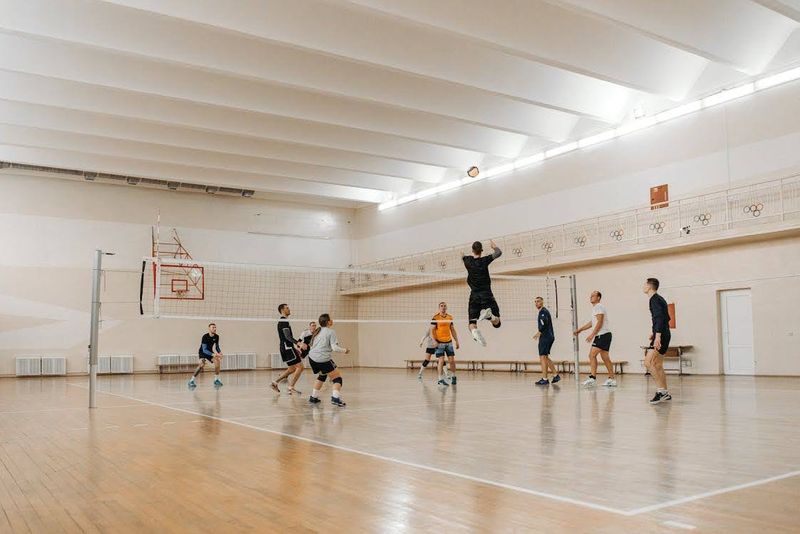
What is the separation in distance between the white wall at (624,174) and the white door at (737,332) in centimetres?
306

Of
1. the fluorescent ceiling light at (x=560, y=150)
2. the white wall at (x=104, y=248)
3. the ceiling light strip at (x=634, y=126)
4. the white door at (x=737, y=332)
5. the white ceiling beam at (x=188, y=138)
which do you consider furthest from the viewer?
the white wall at (x=104, y=248)

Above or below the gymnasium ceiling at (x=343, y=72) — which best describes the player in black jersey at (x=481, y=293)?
below

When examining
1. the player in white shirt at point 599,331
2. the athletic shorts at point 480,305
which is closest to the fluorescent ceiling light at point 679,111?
the player in white shirt at point 599,331

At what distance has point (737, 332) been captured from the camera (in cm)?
1789

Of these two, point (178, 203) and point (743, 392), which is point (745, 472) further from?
point (178, 203)

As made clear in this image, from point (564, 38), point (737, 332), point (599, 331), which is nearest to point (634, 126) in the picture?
point (564, 38)

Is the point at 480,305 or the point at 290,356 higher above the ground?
the point at 480,305

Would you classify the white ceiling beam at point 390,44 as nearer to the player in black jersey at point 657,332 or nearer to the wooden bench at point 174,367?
the player in black jersey at point 657,332

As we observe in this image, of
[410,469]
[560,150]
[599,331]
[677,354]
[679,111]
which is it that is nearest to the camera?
[410,469]

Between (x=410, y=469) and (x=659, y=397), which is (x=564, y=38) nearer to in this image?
(x=659, y=397)

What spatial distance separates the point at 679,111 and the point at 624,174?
2.46 m

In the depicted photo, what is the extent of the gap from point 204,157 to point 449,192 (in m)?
9.79

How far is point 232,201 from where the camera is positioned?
28672 mm

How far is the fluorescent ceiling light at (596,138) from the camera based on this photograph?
821 inches
